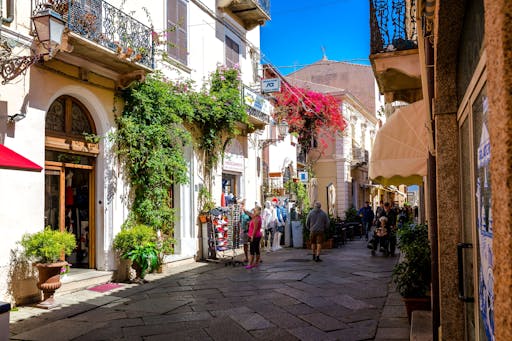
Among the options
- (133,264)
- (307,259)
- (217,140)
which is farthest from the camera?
(217,140)

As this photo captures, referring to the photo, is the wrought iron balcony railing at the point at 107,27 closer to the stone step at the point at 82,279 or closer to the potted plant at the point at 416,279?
the stone step at the point at 82,279

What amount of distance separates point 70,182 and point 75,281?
222 centimetres

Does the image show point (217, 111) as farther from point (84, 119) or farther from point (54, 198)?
point (54, 198)

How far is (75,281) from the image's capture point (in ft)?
29.5

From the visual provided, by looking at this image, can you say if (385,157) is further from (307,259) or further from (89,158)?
(307,259)

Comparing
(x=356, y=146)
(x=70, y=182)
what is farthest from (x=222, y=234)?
(x=356, y=146)

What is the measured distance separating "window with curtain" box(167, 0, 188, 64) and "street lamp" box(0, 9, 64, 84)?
518 centimetres

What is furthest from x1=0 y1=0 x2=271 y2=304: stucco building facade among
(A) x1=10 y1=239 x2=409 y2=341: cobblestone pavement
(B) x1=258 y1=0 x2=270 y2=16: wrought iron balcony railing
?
(B) x1=258 y1=0 x2=270 y2=16: wrought iron balcony railing

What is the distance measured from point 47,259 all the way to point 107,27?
482 cm

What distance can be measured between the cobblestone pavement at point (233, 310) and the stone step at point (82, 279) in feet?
0.56

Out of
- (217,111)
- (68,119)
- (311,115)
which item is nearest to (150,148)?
(68,119)

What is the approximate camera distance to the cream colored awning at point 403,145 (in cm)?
608

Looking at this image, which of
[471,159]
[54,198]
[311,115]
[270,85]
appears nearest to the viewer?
[471,159]

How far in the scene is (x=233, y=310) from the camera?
746 cm
